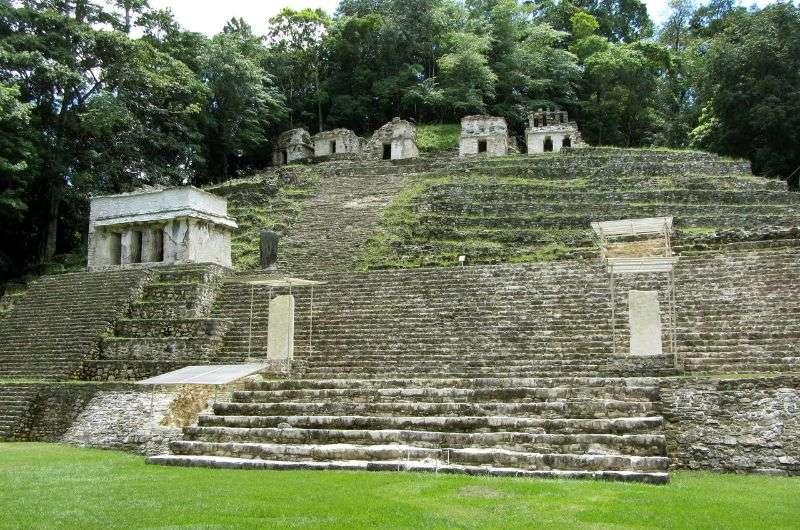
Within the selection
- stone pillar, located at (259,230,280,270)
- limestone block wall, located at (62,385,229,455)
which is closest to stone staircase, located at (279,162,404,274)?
stone pillar, located at (259,230,280,270)

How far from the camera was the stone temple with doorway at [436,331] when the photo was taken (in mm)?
9461

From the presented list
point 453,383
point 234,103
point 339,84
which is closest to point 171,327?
point 453,383

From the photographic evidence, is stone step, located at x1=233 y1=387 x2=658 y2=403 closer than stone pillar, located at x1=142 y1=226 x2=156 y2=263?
Yes

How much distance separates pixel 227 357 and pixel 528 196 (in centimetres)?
1498

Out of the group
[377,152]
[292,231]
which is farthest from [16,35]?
Answer: [377,152]

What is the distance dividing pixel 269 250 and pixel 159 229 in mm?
3188

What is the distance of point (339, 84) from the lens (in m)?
47.8

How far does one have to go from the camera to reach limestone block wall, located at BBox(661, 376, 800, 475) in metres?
9.03

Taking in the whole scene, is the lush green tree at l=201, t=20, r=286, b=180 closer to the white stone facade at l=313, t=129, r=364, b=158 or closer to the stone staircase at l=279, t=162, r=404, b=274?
the white stone facade at l=313, t=129, r=364, b=158

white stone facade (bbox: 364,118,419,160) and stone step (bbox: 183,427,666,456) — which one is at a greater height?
white stone facade (bbox: 364,118,419,160)

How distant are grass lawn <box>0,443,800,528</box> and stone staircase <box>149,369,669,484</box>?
1.75 ft

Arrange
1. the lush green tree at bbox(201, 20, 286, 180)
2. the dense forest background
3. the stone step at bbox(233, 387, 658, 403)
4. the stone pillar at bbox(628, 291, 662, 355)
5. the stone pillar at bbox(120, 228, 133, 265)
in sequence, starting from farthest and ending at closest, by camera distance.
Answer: the lush green tree at bbox(201, 20, 286, 180)
the dense forest background
the stone pillar at bbox(120, 228, 133, 265)
the stone pillar at bbox(628, 291, 662, 355)
the stone step at bbox(233, 387, 658, 403)

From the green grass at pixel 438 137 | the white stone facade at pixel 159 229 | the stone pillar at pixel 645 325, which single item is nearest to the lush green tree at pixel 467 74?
Result: the green grass at pixel 438 137

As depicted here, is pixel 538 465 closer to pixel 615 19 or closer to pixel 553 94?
pixel 553 94
